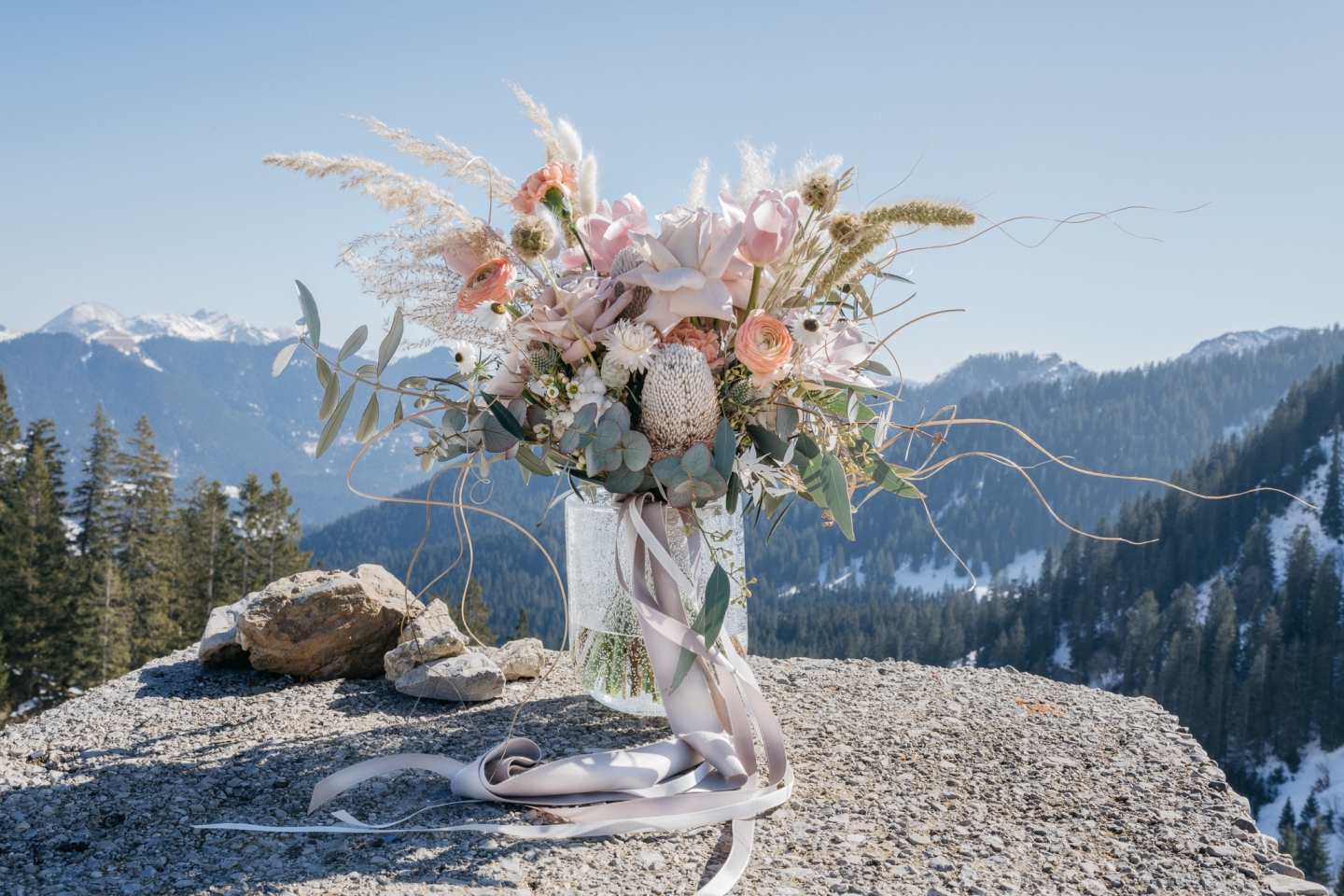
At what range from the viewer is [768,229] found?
2406 mm

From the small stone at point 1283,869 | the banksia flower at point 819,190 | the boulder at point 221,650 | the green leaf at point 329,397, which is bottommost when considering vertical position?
the small stone at point 1283,869

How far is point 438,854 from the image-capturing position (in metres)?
2.33

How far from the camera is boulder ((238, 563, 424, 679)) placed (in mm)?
4141

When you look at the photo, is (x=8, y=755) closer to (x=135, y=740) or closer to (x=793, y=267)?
(x=135, y=740)

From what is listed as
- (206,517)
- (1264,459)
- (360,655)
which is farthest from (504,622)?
(360,655)

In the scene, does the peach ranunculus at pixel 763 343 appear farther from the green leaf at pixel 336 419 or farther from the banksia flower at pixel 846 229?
the green leaf at pixel 336 419

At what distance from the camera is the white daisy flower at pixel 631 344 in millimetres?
2480

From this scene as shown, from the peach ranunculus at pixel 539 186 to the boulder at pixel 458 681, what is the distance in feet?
7.31

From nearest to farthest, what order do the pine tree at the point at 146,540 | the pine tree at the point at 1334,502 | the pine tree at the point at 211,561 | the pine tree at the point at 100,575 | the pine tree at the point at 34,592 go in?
the pine tree at the point at 100,575, the pine tree at the point at 34,592, the pine tree at the point at 146,540, the pine tree at the point at 211,561, the pine tree at the point at 1334,502

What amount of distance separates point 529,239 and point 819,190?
35.4 inches

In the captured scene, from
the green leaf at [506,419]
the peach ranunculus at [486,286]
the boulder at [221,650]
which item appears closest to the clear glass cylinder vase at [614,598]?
the green leaf at [506,419]

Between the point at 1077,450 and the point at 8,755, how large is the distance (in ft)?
649

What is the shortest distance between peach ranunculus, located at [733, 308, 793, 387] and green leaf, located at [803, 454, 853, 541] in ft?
1.49

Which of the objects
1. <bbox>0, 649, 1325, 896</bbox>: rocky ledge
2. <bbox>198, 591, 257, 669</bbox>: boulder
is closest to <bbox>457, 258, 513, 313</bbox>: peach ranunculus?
<bbox>0, 649, 1325, 896</bbox>: rocky ledge
